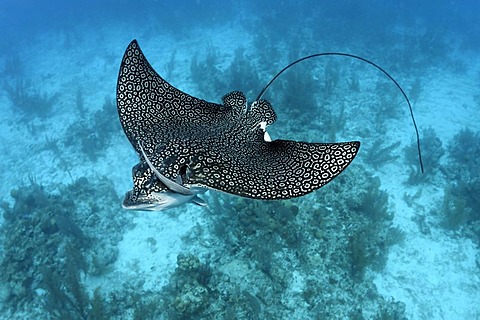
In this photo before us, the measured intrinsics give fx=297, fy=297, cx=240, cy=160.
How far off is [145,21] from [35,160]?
A: 21.8 m

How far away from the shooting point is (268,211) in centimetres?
794

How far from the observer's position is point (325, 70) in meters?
16.8

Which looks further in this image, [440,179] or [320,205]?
[440,179]

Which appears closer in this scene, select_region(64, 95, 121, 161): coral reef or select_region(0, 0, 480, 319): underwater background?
select_region(0, 0, 480, 319): underwater background

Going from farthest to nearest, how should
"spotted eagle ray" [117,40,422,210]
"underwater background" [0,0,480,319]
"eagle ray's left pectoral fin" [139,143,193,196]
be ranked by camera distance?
"underwater background" [0,0,480,319], "spotted eagle ray" [117,40,422,210], "eagle ray's left pectoral fin" [139,143,193,196]

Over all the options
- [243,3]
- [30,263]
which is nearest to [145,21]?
[243,3]

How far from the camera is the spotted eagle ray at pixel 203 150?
13.1 feet

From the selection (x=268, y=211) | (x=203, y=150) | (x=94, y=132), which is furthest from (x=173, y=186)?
(x=94, y=132)

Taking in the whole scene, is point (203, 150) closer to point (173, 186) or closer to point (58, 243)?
point (173, 186)

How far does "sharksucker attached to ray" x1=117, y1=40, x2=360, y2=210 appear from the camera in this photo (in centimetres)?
399

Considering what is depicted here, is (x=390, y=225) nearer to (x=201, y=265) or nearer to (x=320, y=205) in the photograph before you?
(x=320, y=205)

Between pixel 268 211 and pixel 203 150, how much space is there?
13.1 feet

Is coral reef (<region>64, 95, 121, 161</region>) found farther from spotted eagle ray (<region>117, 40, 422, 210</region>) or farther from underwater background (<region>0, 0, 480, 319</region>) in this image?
spotted eagle ray (<region>117, 40, 422, 210</region>)

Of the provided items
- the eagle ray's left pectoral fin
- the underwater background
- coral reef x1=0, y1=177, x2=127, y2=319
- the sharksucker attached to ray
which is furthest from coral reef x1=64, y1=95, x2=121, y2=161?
the eagle ray's left pectoral fin
